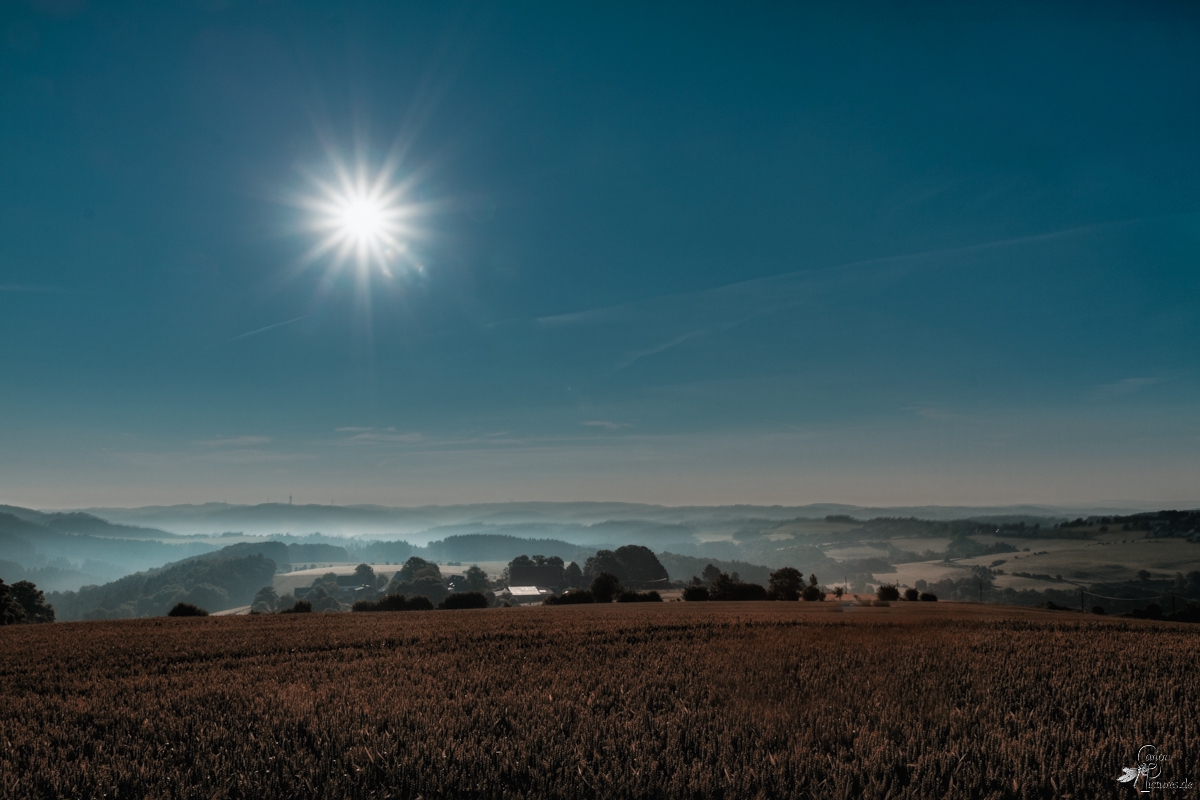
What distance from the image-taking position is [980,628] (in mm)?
20250

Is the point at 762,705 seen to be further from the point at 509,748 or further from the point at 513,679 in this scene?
the point at 513,679

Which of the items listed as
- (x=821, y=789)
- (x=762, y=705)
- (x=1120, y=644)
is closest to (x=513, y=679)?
(x=762, y=705)

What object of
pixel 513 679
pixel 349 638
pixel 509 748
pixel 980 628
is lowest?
pixel 980 628

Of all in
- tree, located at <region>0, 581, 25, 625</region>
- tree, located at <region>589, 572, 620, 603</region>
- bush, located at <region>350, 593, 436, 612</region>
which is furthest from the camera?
tree, located at <region>589, 572, 620, 603</region>

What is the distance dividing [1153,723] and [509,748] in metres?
9.00

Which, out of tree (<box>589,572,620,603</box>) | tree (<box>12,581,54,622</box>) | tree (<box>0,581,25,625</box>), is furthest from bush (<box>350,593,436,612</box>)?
tree (<box>12,581,54,622</box>)

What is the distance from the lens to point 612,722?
7.40 metres

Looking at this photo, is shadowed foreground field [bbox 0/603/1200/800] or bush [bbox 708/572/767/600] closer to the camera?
shadowed foreground field [bbox 0/603/1200/800]
